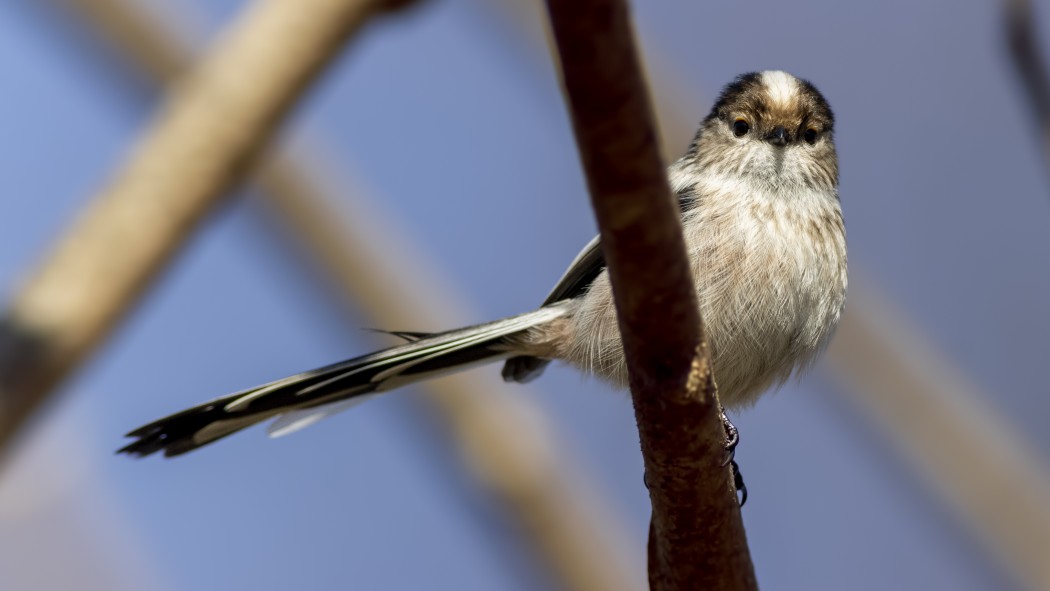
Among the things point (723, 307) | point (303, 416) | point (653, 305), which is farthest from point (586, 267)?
point (653, 305)

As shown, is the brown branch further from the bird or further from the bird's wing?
the bird's wing

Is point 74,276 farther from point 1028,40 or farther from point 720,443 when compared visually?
point 1028,40

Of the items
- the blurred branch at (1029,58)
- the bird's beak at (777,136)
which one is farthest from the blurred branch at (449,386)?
the blurred branch at (1029,58)

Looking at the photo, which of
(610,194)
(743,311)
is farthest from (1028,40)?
(610,194)

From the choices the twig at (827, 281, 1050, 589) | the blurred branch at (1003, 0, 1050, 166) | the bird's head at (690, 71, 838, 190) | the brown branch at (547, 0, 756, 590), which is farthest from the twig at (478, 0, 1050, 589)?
the brown branch at (547, 0, 756, 590)

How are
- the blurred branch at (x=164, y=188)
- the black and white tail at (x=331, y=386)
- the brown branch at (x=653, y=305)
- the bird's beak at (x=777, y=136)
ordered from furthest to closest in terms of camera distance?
1. the bird's beak at (x=777, y=136)
2. the black and white tail at (x=331, y=386)
3. the blurred branch at (x=164, y=188)
4. the brown branch at (x=653, y=305)

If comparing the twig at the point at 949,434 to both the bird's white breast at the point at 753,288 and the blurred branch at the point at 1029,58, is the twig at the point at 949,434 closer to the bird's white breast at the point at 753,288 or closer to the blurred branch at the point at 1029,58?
the bird's white breast at the point at 753,288
